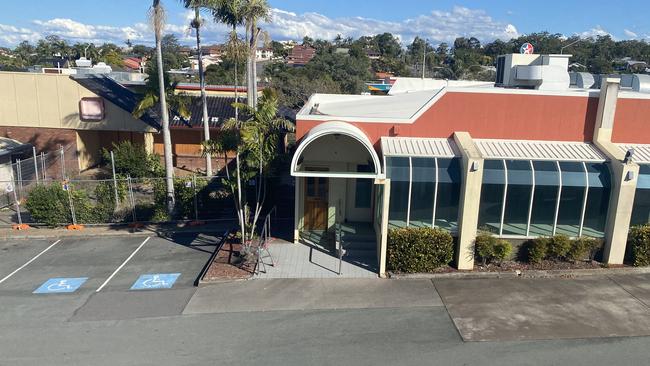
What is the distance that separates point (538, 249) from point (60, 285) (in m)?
13.6

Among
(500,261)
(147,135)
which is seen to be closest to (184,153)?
(147,135)

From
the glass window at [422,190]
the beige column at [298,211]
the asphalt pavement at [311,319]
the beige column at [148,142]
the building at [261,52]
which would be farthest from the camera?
the beige column at [148,142]

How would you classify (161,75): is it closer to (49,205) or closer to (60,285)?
(49,205)

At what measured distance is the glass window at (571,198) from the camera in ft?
44.7

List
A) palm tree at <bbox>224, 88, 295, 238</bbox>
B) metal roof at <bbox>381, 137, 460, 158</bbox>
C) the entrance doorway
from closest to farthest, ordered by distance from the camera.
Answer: metal roof at <bbox>381, 137, 460, 158</bbox> < palm tree at <bbox>224, 88, 295, 238</bbox> < the entrance doorway

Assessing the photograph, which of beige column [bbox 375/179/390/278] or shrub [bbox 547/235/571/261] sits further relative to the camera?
shrub [bbox 547/235/571/261]

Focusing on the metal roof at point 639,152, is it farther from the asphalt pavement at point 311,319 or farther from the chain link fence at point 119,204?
the chain link fence at point 119,204

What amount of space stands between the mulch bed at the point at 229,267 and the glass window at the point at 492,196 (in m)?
7.00

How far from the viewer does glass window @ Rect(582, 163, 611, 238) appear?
13.6m

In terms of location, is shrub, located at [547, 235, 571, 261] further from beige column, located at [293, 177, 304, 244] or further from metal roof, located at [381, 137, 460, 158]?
beige column, located at [293, 177, 304, 244]

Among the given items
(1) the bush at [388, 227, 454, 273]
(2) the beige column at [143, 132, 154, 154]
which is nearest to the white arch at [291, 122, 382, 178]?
(1) the bush at [388, 227, 454, 273]

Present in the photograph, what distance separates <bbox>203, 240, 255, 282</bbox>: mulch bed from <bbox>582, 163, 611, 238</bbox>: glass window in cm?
1003

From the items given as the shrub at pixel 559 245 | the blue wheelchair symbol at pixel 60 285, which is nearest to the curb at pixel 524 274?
the shrub at pixel 559 245

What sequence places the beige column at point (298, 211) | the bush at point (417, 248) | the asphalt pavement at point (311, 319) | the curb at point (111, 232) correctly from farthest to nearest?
the curb at point (111, 232)
the beige column at point (298, 211)
the bush at point (417, 248)
the asphalt pavement at point (311, 319)
